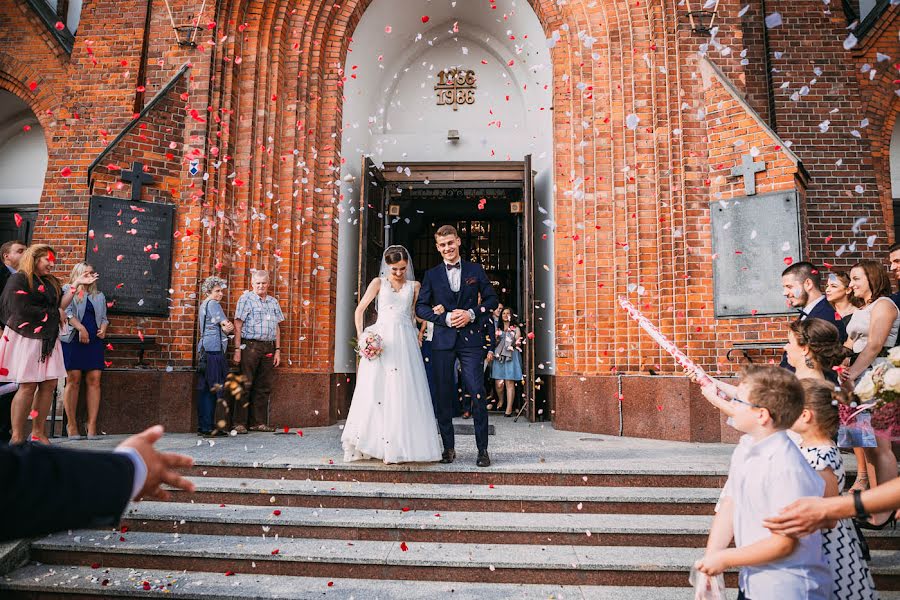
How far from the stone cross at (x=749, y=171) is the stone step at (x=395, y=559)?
403 centimetres

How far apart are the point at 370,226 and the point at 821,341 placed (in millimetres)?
6532

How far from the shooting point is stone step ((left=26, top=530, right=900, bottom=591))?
3.62 metres

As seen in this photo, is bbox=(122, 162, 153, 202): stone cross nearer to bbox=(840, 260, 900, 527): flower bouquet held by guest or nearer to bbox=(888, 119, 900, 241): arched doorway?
bbox=(840, 260, 900, 527): flower bouquet held by guest

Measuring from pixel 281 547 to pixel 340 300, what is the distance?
15.3 feet

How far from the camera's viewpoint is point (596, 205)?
7418 millimetres

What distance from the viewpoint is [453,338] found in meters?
5.20

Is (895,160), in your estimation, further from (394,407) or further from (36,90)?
(36,90)

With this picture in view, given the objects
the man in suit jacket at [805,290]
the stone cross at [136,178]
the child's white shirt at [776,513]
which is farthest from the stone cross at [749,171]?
the stone cross at [136,178]

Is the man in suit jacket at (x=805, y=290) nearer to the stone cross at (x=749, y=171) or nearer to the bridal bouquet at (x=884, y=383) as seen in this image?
the stone cross at (x=749, y=171)

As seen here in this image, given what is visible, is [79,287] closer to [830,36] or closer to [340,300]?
[340,300]

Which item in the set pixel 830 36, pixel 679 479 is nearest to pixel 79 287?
A: pixel 679 479

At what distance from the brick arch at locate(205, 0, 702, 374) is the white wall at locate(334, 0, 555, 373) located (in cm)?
105

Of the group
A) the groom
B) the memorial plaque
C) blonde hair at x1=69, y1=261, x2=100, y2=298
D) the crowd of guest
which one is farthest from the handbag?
the memorial plaque

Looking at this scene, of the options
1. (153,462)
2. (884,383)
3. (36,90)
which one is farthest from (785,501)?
(36,90)
